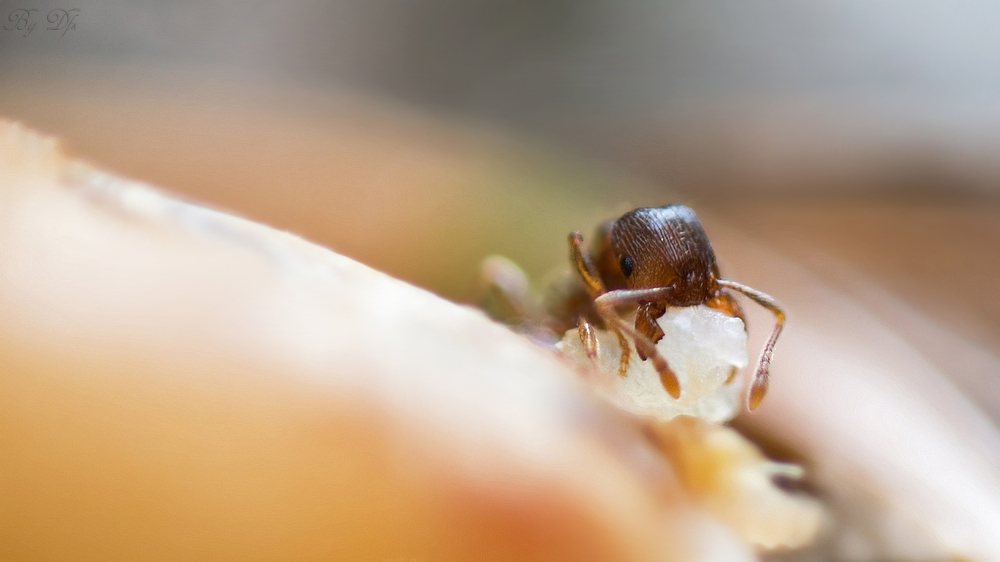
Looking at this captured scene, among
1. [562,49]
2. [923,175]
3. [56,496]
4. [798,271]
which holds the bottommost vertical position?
[56,496]

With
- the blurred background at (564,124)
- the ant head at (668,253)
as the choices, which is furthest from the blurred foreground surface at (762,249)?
the ant head at (668,253)

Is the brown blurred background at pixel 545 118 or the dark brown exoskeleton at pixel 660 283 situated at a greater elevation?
the brown blurred background at pixel 545 118

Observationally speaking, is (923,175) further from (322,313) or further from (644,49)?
(322,313)

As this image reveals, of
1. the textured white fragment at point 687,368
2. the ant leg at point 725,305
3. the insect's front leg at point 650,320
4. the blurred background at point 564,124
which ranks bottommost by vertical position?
the textured white fragment at point 687,368

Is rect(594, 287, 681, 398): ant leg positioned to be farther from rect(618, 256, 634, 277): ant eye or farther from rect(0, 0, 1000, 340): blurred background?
rect(0, 0, 1000, 340): blurred background

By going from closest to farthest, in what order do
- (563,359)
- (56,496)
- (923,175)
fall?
(56,496)
(563,359)
(923,175)

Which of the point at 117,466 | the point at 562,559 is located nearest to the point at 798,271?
the point at 562,559

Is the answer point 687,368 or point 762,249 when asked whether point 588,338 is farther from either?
point 762,249

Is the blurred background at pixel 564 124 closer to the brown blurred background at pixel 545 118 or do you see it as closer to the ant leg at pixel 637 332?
the brown blurred background at pixel 545 118
